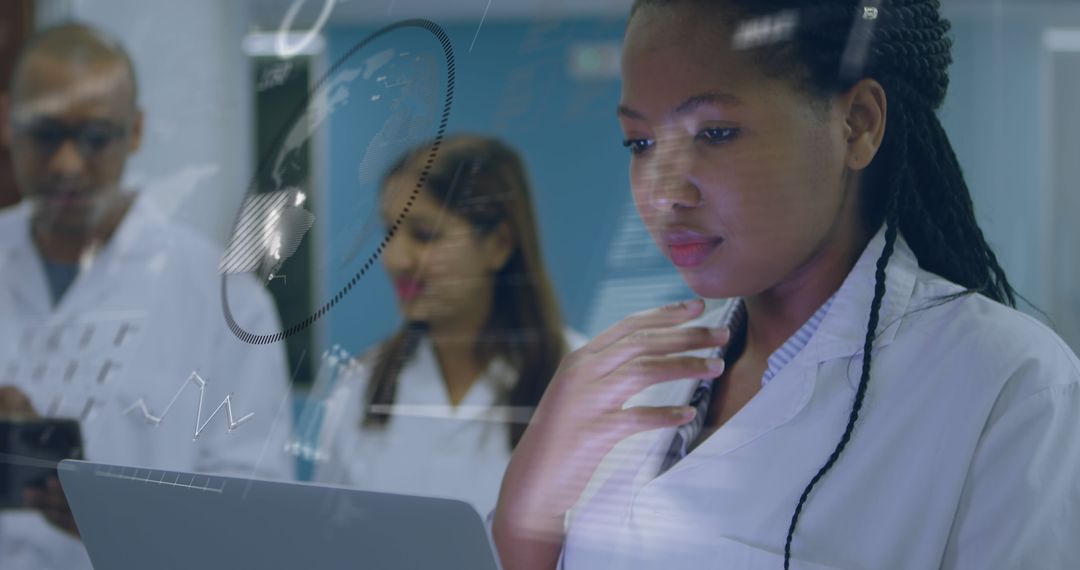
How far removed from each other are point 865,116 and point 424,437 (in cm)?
66

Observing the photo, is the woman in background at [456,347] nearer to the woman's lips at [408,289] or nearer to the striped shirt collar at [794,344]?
the woman's lips at [408,289]

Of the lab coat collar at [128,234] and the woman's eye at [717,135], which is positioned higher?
the woman's eye at [717,135]

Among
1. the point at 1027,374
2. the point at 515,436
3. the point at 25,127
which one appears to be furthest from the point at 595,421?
the point at 25,127

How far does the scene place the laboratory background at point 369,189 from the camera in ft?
2.26

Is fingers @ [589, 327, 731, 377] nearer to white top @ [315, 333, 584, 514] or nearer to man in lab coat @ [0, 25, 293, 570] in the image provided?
white top @ [315, 333, 584, 514]

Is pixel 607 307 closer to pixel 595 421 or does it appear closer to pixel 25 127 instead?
pixel 595 421

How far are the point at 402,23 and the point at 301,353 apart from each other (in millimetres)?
397

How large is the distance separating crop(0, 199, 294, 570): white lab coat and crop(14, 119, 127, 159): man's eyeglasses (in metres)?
0.10

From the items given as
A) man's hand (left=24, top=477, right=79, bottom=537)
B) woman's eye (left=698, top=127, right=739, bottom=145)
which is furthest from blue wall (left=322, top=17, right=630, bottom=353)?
man's hand (left=24, top=477, right=79, bottom=537)

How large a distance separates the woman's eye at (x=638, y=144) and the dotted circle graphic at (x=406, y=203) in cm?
18

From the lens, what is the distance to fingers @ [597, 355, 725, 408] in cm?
77

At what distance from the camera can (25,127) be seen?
1.56 metres

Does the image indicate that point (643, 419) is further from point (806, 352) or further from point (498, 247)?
point (498, 247)
